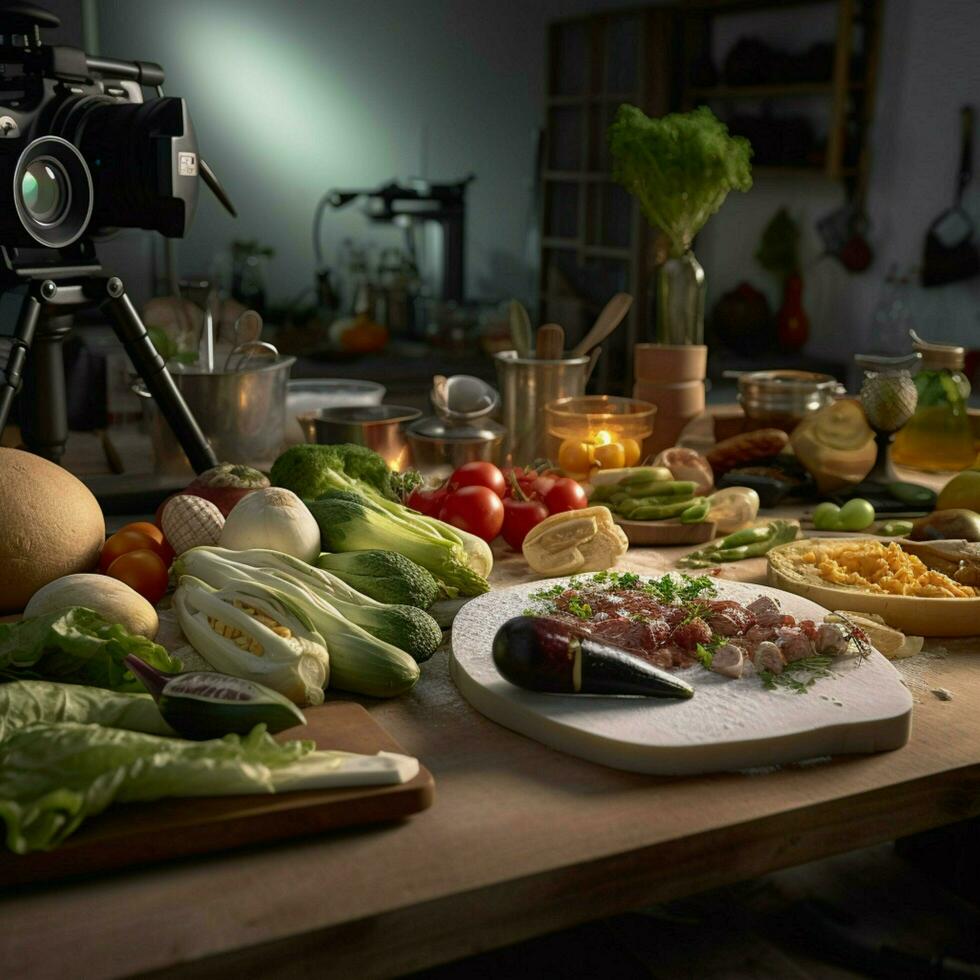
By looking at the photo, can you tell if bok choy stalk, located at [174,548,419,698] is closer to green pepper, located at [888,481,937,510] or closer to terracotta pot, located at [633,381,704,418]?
green pepper, located at [888,481,937,510]

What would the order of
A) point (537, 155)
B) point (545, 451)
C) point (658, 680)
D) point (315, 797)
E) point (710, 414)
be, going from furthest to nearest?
point (537, 155) < point (710, 414) < point (545, 451) < point (658, 680) < point (315, 797)

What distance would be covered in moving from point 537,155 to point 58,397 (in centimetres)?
433

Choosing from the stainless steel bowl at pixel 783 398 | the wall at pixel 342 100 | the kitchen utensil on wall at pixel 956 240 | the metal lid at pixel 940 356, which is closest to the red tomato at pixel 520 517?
the stainless steel bowl at pixel 783 398

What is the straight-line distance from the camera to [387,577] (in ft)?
4.35

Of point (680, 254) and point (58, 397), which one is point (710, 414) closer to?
point (680, 254)

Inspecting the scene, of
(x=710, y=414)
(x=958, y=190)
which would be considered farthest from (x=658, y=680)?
(x=958, y=190)

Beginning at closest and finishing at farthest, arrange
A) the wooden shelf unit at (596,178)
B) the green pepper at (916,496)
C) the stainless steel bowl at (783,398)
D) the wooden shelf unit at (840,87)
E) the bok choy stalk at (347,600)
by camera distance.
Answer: the bok choy stalk at (347,600) → the green pepper at (916,496) → the stainless steel bowl at (783,398) → the wooden shelf unit at (840,87) → the wooden shelf unit at (596,178)

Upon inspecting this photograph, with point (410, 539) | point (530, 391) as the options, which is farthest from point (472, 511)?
point (530, 391)

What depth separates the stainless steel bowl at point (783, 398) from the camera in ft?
7.14

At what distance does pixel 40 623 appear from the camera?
1.12 meters

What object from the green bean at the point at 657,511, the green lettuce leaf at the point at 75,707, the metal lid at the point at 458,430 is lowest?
the green bean at the point at 657,511

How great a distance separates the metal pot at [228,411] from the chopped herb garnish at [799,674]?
976mm

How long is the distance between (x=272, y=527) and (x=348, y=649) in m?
0.28

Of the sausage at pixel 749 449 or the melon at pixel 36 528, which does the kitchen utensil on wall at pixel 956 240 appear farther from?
the melon at pixel 36 528
